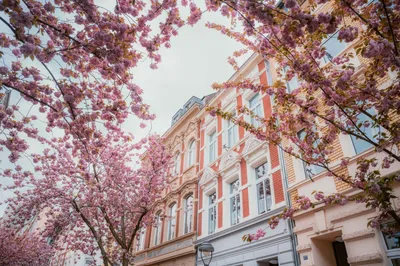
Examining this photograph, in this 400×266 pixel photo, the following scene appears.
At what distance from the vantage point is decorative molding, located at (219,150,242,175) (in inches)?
449

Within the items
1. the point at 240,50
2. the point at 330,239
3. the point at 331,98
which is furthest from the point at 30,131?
the point at 330,239

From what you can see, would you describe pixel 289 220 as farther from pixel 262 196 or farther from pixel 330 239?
pixel 262 196

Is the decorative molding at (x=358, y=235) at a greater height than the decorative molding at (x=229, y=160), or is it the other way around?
the decorative molding at (x=229, y=160)

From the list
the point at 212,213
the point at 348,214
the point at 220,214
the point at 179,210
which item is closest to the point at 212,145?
the point at 212,213

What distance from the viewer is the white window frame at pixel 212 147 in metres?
14.0

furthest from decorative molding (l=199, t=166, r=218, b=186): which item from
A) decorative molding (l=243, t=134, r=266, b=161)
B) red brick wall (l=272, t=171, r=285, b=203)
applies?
A: red brick wall (l=272, t=171, r=285, b=203)

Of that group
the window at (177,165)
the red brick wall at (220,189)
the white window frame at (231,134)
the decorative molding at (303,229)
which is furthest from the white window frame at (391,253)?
the window at (177,165)

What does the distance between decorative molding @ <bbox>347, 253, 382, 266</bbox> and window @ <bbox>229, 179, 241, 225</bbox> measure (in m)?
4.99

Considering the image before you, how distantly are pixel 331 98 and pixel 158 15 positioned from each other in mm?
3731

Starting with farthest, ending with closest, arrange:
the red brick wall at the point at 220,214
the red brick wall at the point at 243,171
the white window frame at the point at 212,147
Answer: the white window frame at the point at 212,147 < the red brick wall at the point at 220,214 < the red brick wall at the point at 243,171

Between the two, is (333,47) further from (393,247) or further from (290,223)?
(393,247)

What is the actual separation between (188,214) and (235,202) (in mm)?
4015

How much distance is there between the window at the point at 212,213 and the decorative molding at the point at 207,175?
77cm

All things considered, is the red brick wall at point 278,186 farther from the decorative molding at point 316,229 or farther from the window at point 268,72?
the window at point 268,72
